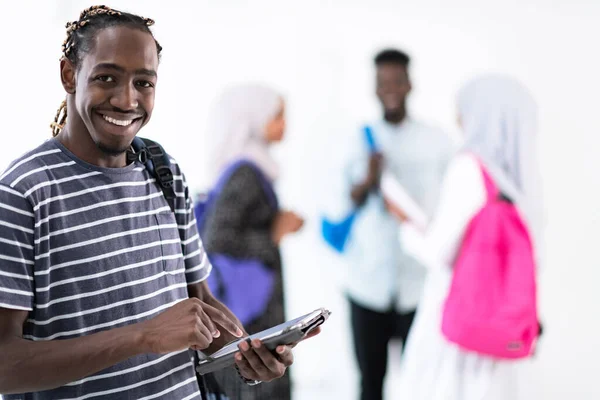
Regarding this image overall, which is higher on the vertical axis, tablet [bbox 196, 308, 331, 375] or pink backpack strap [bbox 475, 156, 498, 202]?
tablet [bbox 196, 308, 331, 375]

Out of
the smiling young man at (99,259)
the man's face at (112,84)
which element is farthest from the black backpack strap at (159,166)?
the man's face at (112,84)

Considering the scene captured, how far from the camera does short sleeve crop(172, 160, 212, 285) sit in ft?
4.70

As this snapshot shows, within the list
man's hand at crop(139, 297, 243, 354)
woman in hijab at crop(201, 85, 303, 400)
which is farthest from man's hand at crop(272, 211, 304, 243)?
man's hand at crop(139, 297, 243, 354)

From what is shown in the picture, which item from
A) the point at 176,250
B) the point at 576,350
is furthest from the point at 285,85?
the point at 176,250

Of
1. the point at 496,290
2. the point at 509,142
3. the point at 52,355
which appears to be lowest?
the point at 496,290

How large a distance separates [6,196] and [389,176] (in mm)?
2709

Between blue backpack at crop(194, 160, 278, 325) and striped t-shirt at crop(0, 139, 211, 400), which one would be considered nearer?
striped t-shirt at crop(0, 139, 211, 400)

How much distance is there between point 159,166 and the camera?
139 centimetres

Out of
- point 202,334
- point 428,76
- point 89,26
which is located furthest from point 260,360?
point 428,76

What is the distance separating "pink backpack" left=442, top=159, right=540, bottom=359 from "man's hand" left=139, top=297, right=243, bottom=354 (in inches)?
86.0

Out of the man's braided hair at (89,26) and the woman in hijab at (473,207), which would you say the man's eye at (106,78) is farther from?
the woman in hijab at (473,207)

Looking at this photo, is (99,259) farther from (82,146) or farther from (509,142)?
(509,142)

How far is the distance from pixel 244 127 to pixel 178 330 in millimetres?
2399

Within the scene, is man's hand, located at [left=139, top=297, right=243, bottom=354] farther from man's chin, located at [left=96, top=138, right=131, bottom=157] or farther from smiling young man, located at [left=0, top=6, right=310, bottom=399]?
man's chin, located at [left=96, top=138, right=131, bottom=157]
